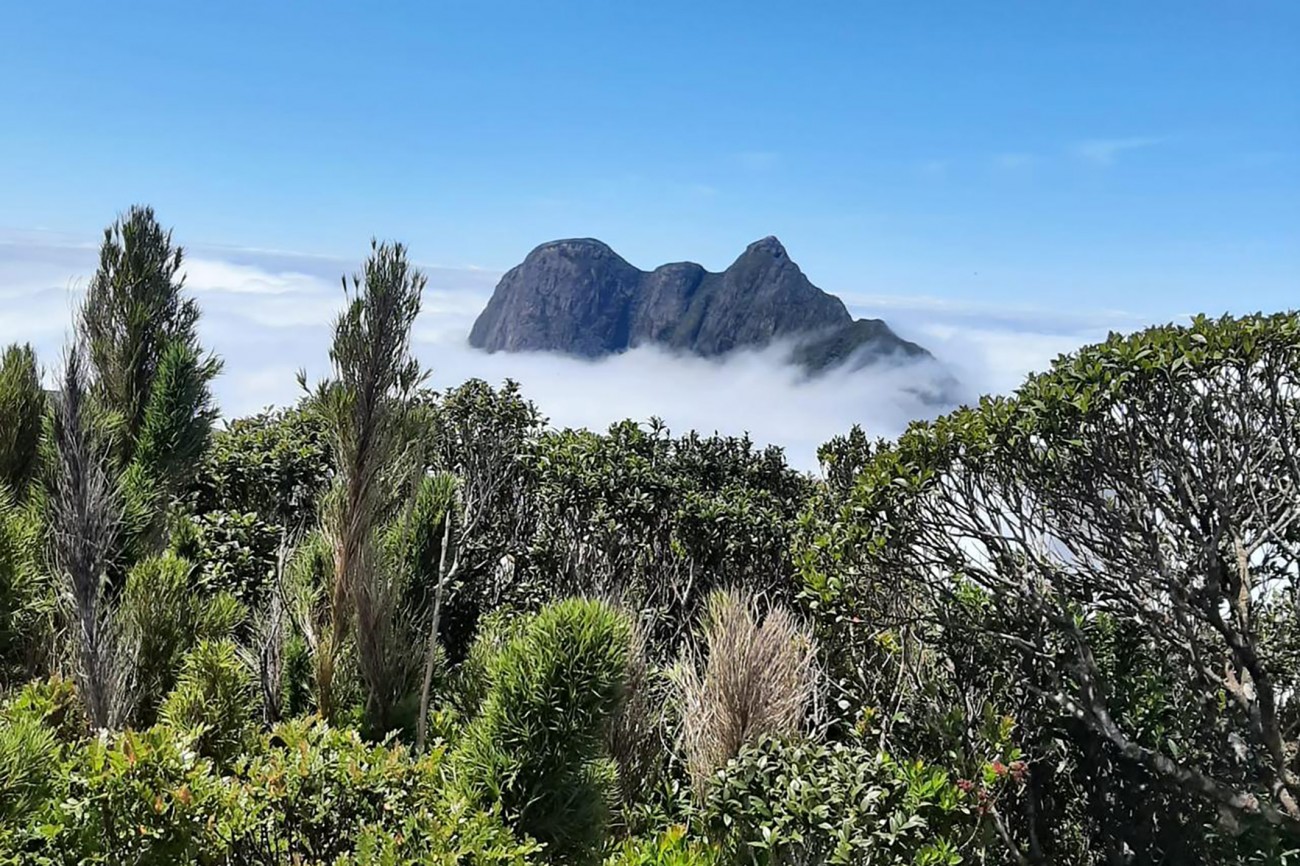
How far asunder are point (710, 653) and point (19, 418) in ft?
22.6

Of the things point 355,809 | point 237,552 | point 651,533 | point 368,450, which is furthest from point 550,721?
point 237,552

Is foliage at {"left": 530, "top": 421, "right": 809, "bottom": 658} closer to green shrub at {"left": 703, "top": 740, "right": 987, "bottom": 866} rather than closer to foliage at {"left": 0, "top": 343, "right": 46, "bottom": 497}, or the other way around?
green shrub at {"left": 703, "top": 740, "right": 987, "bottom": 866}

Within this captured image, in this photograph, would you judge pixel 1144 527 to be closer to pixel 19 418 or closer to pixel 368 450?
pixel 368 450

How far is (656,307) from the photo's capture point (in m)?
117

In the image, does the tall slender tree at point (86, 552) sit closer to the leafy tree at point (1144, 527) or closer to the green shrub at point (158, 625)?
the green shrub at point (158, 625)

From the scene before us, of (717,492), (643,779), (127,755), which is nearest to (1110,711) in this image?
(643,779)

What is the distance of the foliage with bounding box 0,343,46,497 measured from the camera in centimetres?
816

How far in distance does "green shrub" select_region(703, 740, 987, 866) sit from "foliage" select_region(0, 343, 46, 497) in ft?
24.0

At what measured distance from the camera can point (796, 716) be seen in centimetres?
493

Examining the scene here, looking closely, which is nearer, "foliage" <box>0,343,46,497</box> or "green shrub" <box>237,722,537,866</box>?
"green shrub" <box>237,722,537,866</box>

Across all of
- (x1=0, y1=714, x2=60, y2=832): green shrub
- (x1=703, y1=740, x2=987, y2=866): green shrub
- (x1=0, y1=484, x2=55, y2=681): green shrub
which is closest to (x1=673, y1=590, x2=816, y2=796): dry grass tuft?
(x1=703, y1=740, x2=987, y2=866): green shrub

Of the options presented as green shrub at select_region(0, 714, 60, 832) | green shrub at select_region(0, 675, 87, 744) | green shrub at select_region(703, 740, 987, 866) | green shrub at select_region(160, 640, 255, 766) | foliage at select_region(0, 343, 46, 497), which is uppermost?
foliage at select_region(0, 343, 46, 497)

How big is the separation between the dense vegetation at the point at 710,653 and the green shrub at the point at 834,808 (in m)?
0.02

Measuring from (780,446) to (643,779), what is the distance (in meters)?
4.38
